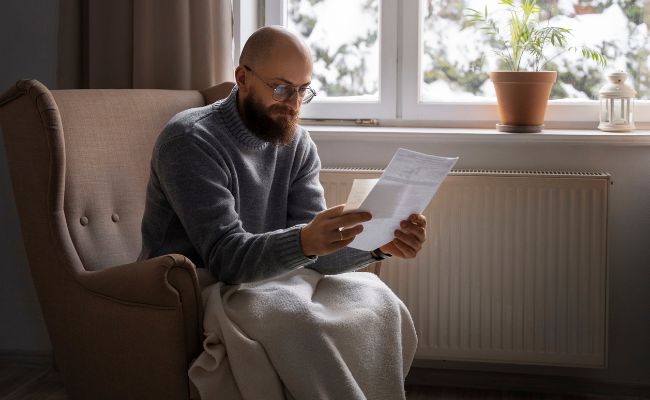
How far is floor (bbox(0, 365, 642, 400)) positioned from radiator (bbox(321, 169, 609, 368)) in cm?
13

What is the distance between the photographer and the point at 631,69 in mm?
2896

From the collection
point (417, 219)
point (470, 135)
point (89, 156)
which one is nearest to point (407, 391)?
point (470, 135)

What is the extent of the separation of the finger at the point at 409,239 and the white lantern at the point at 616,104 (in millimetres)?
1088

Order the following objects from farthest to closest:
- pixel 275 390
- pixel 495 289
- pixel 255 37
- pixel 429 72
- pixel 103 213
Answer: pixel 429 72, pixel 495 289, pixel 103 213, pixel 255 37, pixel 275 390

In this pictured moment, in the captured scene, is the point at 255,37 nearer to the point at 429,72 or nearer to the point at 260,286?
the point at 260,286

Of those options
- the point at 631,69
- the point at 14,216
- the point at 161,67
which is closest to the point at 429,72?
the point at 631,69

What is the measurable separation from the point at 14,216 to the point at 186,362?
154cm

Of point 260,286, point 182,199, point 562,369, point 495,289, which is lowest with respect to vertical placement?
point 562,369

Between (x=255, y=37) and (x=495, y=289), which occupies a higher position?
(x=255, y=37)

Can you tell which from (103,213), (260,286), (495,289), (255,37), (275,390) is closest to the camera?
(275,390)

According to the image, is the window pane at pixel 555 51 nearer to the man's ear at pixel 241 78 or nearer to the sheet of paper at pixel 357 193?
the man's ear at pixel 241 78

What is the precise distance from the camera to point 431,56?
3.02 meters

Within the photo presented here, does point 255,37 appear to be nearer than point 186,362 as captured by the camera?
No

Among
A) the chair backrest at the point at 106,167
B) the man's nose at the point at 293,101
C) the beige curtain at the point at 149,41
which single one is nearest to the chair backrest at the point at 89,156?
the chair backrest at the point at 106,167
